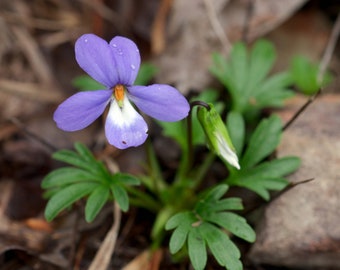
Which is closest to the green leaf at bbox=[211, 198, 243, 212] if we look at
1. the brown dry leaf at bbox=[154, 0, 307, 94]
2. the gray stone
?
the gray stone

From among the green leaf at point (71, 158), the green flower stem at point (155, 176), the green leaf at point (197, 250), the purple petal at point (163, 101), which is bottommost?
the green flower stem at point (155, 176)

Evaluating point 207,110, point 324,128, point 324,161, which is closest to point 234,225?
point 207,110

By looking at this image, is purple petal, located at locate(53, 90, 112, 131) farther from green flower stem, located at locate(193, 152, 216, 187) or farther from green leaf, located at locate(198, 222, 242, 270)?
green flower stem, located at locate(193, 152, 216, 187)

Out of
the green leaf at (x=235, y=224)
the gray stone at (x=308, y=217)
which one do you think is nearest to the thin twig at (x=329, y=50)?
the gray stone at (x=308, y=217)

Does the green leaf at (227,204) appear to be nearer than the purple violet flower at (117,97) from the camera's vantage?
No

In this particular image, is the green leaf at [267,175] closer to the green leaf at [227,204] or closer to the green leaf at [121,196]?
the green leaf at [227,204]

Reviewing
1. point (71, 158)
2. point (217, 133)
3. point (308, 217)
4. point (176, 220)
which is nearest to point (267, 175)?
point (308, 217)

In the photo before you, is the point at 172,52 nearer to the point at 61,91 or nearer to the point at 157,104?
the point at 61,91
